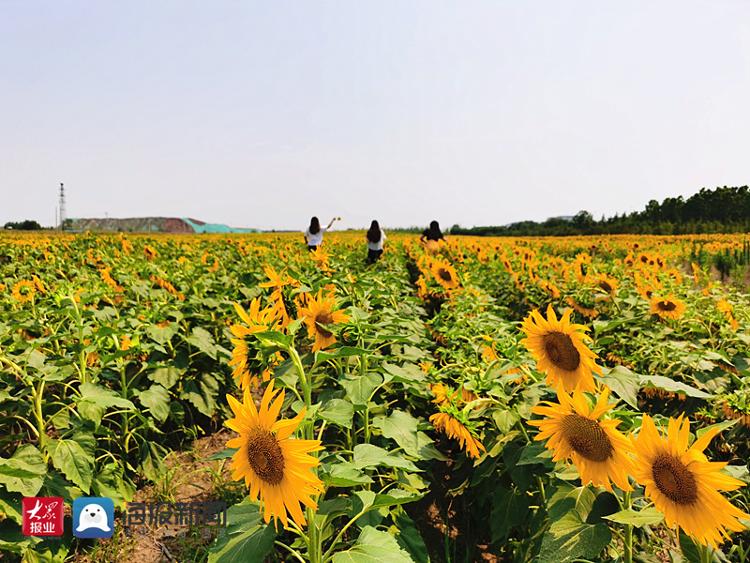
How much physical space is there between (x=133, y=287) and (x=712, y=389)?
16.3 ft

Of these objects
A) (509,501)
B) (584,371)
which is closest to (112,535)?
(509,501)

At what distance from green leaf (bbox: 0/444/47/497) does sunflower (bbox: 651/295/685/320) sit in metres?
4.13

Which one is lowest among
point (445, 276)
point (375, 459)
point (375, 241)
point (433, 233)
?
point (375, 459)

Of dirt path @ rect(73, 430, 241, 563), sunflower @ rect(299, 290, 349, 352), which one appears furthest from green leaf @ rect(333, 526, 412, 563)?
dirt path @ rect(73, 430, 241, 563)

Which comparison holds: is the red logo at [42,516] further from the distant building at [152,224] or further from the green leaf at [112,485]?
the distant building at [152,224]

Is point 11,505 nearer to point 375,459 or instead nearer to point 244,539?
point 244,539

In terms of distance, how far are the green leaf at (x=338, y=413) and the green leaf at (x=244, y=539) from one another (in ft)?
1.34

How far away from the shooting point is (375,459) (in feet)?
4.95

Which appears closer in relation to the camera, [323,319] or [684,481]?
[684,481]

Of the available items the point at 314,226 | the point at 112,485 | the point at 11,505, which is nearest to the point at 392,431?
the point at 11,505

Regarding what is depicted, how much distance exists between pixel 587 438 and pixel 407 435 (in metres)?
0.82

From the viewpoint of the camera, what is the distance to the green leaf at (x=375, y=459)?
4.80 ft

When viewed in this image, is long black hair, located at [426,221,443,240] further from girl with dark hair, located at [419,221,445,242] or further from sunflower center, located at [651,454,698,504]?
sunflower center, located at [651,454,698,504]

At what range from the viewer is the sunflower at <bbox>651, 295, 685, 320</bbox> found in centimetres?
A: 352
